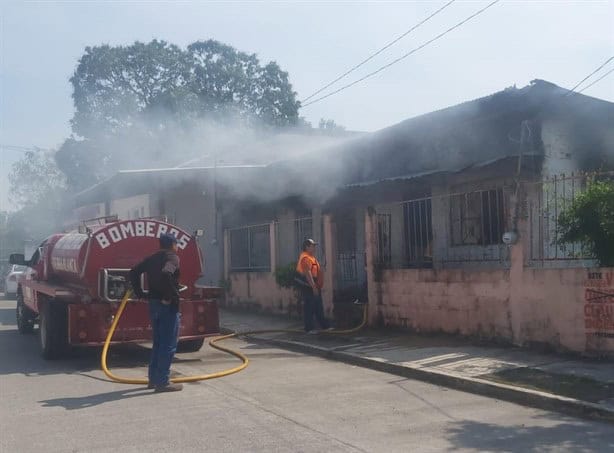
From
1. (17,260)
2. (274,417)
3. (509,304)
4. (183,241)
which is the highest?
(183,241)

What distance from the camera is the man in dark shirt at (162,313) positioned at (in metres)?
7.90

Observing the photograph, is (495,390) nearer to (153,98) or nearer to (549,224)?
(549,224)

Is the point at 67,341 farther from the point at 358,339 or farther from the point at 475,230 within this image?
the point at 475,230

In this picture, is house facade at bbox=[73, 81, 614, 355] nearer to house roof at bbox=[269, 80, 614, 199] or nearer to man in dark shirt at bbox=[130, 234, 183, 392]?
house roof at bbox=[269, 80, 614, 199]

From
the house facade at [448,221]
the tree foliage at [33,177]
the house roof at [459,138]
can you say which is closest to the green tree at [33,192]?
the tree foliage at [33,177]

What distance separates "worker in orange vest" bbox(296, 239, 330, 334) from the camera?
1248 centimetres

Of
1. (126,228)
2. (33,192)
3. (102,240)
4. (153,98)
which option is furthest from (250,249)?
(33,192)

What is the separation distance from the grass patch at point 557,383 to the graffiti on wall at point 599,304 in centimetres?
104

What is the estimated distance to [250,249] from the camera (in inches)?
706

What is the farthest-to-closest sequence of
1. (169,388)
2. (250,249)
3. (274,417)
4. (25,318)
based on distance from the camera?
(250,249), (25,318), (169,388), (274,417)

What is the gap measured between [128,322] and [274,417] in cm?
399

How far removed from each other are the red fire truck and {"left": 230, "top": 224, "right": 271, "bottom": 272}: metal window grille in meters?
6.16

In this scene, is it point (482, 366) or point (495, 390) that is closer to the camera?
point (495, 390)

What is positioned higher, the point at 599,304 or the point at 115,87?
the point at 115,87
